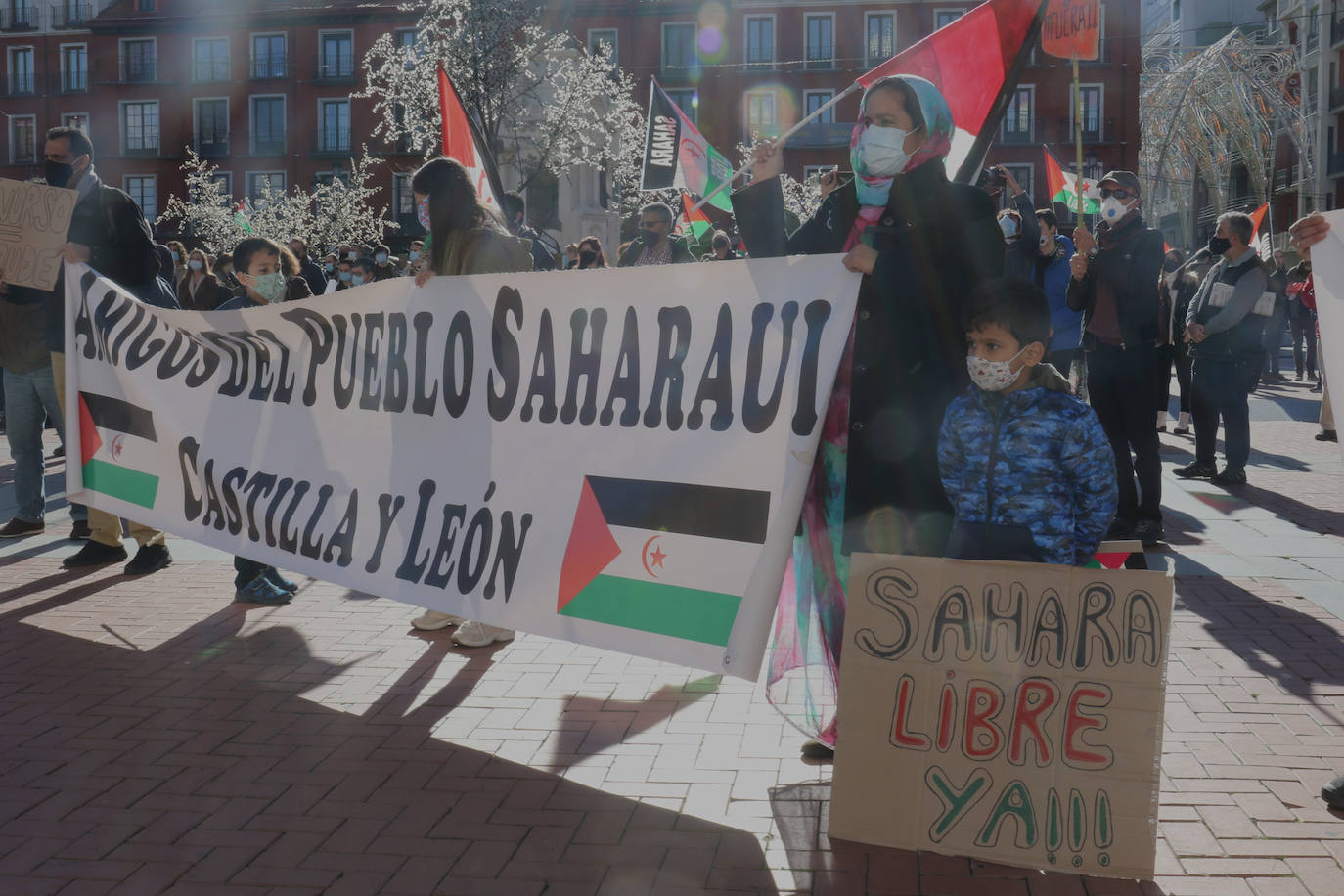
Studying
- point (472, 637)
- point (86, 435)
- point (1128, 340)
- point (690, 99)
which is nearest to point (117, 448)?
point (86, 435)

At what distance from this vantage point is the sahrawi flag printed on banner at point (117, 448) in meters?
5.73

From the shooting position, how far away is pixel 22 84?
56750 mm

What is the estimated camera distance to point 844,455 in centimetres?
359

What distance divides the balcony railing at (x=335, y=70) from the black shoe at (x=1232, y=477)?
156 ft

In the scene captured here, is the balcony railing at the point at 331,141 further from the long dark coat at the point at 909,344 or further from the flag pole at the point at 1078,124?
the long dark coat at the point at 909,344

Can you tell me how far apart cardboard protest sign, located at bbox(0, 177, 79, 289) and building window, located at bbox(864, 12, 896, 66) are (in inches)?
1800

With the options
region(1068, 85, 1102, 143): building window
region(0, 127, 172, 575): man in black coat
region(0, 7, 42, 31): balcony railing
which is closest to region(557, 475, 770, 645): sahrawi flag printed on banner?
region(0, 127, 172, 575): man in black coat

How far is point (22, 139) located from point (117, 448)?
58723 mm

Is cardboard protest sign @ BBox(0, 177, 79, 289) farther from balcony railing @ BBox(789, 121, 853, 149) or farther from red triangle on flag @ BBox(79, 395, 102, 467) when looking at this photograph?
balcony railing @ BBox(789, 121, 853, 149)

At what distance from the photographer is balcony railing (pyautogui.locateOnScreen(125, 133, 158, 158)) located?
5394 centimetres

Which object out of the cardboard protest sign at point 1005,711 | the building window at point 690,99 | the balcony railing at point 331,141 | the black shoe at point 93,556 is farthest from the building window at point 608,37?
the cardboard protest sign at point 1005,711

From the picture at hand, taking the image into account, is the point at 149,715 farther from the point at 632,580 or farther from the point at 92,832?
the point at 632,580

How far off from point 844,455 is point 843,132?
46581 millimetres

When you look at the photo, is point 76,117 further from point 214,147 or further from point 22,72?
point 214,147
